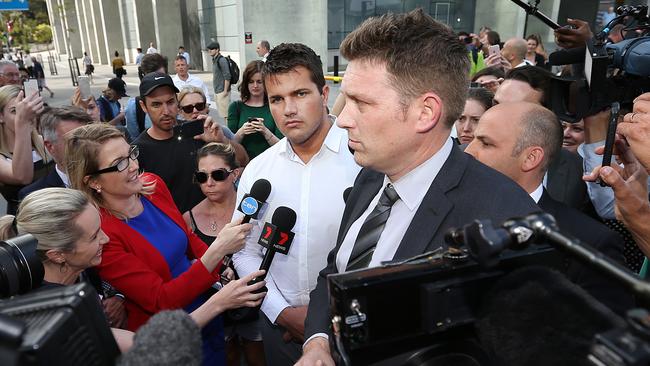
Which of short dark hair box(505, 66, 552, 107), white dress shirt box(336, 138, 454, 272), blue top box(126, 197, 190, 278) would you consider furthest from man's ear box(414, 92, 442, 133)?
short dark hair box(505, 66, 552, 107)

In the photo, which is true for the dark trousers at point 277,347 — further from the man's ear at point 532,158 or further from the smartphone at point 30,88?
the smartphone at point 30,88

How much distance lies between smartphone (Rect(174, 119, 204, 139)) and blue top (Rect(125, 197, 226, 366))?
134 centimetres

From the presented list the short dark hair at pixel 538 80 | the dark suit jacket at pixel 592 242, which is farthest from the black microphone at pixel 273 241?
the short dark hair at pixel 538 80

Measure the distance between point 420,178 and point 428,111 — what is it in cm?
24

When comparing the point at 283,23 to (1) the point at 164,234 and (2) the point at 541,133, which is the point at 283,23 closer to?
(1) the point at 164,234

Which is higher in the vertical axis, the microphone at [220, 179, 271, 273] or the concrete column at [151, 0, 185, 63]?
the concrete column at [151, 0, 185, 63]

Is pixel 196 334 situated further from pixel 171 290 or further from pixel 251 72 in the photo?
pixel 251 72

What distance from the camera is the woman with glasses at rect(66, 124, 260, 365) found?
7.33 ft

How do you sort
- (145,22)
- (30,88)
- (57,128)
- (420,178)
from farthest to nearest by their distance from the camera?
(145,22) < (30,88) < (57,128) < (420,178)

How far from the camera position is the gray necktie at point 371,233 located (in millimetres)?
1684

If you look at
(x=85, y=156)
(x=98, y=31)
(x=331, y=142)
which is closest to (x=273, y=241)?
(x=331, y=142)

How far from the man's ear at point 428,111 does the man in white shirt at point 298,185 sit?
3.00ft

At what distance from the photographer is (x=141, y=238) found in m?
2.38

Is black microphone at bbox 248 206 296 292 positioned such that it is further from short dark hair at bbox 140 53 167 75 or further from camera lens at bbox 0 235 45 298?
short dark hair at bbox 140 53 167 75
